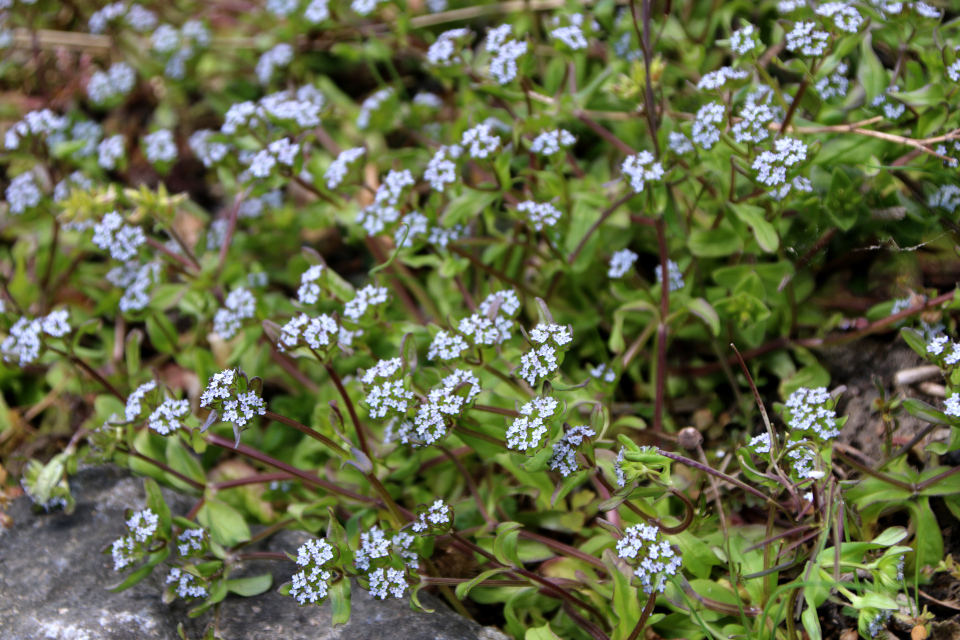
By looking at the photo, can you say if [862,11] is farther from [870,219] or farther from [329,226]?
[329,226]

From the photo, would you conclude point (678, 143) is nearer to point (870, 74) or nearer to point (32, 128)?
point (870, 74)

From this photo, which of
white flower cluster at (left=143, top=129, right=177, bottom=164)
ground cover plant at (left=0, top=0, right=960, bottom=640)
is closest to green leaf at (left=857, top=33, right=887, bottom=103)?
ground cover plant at (left=0, top=0, right=960, bottom=640)

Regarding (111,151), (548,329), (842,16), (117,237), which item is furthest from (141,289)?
(842,16)

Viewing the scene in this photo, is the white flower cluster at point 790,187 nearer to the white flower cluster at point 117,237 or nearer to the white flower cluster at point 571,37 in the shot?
the white flower cluster at point 571,37

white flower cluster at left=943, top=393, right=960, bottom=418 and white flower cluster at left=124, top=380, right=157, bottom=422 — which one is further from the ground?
white flower cluster at left=124, top=380, right=157, bottom=422

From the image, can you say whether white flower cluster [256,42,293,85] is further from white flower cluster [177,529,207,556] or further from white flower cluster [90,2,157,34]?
white flower cluster [177,529,207,556]

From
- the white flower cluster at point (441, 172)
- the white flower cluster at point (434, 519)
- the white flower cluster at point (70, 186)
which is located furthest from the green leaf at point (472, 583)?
the white flower cluster at point (70, 186)
